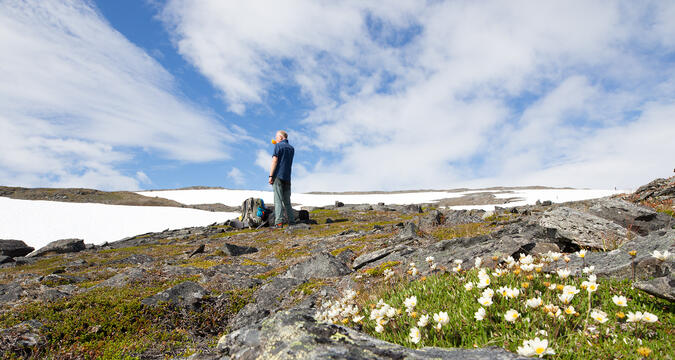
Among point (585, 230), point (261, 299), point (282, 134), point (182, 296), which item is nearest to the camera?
point (585, 230)

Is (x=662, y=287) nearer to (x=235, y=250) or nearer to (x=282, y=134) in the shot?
(x=235, y=250)

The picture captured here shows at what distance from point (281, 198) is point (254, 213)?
6896 millimetres

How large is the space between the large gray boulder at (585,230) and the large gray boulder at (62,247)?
32.7m

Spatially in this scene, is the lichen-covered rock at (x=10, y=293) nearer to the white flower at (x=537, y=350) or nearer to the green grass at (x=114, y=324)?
the green grass at (x=114, y=324)

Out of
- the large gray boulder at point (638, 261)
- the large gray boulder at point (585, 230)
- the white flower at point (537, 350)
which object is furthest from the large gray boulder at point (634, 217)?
the white flower at point (537, 350)

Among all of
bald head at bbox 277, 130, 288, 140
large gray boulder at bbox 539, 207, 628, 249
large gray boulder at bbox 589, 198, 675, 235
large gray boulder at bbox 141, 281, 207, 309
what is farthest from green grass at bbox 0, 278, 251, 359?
bald head at bbox 277, 130, 288, 140

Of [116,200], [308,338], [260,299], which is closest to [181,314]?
[260,299]

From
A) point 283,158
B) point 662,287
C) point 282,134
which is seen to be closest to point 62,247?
point 283,158

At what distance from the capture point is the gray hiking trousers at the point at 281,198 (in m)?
25.1

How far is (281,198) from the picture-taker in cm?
2584

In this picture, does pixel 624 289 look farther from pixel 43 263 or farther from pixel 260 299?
pixel 43 263

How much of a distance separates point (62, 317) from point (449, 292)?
26.3 feet

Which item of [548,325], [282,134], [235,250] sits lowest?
[235,250]

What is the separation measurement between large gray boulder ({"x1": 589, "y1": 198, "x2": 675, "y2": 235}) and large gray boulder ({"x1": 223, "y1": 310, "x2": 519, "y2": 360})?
9173 mm
